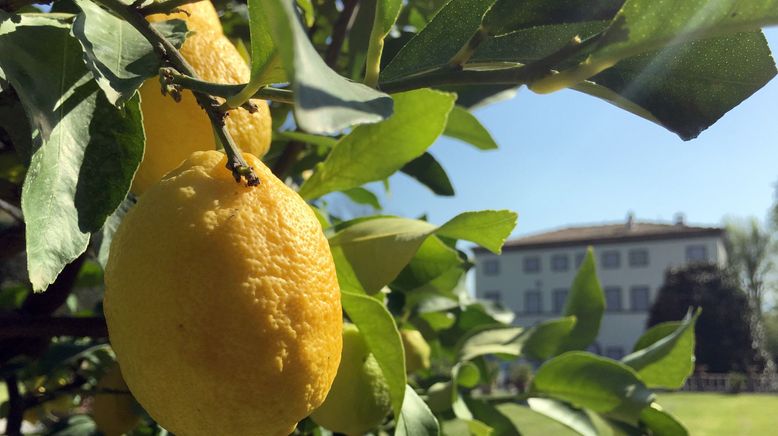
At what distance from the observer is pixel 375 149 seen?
24.3 inches

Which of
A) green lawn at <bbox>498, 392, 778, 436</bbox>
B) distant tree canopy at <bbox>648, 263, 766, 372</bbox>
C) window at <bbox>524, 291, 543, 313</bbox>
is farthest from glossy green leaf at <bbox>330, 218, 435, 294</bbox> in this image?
window at <bbox>524, 291, 543, 313</bbox>

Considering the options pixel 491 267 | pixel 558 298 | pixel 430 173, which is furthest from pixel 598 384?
pixel 491 267

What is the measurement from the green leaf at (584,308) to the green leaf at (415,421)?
51cm

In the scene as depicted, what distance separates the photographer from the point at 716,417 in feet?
35.8

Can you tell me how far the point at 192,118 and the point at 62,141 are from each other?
0.11 meters

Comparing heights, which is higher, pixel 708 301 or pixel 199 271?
Answer: pixel 199 271

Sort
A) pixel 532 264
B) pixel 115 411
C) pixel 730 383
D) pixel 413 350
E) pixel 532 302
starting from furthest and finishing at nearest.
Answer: pixel 532 302 → pixel 532 264 → pixel 730 383 → pixel 413 350 → pixel 115 411

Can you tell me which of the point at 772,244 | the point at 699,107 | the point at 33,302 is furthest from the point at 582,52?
the point at 772,244

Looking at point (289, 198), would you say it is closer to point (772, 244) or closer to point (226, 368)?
point (226, 368)

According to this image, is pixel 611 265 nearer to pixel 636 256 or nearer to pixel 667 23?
pixel 636 256

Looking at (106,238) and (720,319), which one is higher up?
(106,238)

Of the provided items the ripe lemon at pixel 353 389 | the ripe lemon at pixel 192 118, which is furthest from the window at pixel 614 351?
the ripe lemon at pixel 192 118

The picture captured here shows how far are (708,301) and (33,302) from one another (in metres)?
18.5

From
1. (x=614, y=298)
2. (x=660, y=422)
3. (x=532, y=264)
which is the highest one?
(x=660, y=422)
